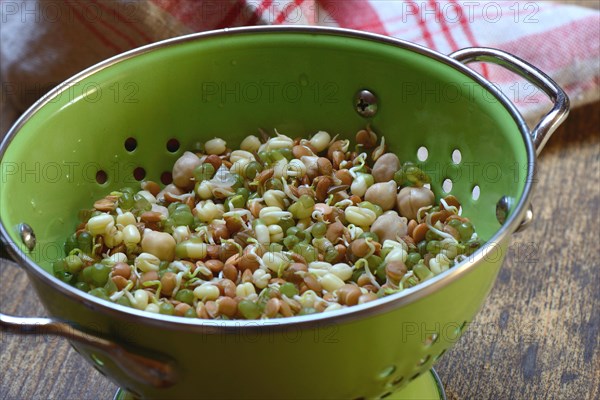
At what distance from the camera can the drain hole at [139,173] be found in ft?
2.59

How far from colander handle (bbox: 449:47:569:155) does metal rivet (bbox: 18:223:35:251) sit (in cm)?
38

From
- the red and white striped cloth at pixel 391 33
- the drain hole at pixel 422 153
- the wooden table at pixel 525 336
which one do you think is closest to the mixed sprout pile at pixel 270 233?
the drain hole at pixel 422 153

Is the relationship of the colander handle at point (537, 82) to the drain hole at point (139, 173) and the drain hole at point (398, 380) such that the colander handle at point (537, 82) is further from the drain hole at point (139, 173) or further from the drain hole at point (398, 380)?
the drain hole at point (139, 173)

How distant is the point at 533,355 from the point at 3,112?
0.74 m

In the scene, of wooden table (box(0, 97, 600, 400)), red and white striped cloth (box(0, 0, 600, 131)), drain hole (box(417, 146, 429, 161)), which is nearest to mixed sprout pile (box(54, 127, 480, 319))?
drain hole (box(417, 146, 429, 161))

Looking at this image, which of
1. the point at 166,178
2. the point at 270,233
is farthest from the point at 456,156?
the point at 166,178

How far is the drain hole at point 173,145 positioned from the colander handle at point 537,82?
0.28 m

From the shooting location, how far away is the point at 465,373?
0.76 metres

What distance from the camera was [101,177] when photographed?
0.76 m

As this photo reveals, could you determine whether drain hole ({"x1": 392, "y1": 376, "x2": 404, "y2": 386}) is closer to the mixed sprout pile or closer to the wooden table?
the mixed sprout pile

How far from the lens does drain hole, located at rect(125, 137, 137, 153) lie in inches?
30.5

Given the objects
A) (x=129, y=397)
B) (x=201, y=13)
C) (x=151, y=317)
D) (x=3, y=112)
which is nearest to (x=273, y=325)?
(x=151, y=317)

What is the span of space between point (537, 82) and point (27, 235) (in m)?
0.43

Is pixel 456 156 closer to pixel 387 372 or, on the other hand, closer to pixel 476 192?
pixel 476 192
